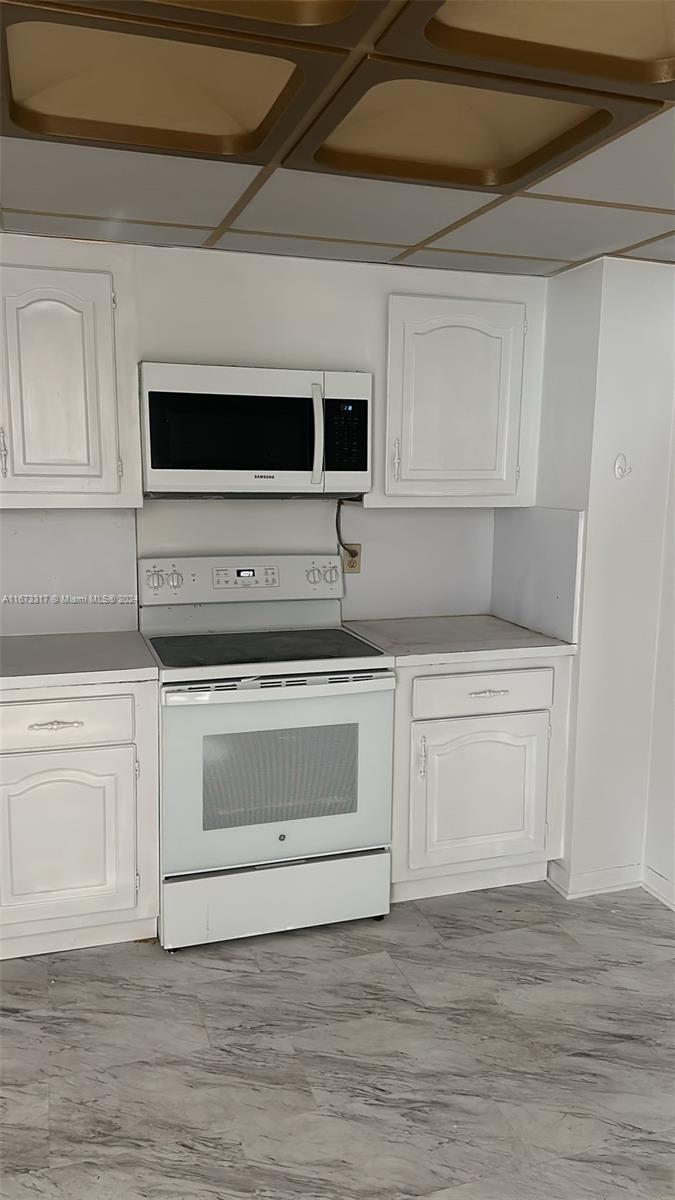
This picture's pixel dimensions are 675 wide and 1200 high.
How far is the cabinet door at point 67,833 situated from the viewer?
252 cm

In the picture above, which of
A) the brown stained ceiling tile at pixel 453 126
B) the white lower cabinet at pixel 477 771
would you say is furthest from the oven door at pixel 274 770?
the brown stained ceiling tile at pixel 453 126

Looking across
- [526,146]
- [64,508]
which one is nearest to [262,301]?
[64,508]

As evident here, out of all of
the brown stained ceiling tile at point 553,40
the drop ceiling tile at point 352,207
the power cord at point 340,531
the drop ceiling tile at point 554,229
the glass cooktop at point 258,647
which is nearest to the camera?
the brown stained ceiling tile at point 553,40

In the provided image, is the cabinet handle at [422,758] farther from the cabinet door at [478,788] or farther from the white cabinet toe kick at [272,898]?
the white cabinet toe kick at [272,898]

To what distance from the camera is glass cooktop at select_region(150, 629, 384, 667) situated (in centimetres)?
269

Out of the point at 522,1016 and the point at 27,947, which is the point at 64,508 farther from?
the point at 522,1016

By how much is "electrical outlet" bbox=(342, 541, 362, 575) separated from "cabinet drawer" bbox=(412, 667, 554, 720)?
618mm

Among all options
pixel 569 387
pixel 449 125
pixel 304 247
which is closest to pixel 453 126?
pixel 449 125

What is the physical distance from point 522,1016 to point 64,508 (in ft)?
6.51

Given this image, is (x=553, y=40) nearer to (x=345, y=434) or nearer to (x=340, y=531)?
(x=345, y=434)

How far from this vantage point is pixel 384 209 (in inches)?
90.0

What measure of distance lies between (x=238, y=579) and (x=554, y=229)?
1.49 m

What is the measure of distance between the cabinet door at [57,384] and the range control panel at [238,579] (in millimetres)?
415

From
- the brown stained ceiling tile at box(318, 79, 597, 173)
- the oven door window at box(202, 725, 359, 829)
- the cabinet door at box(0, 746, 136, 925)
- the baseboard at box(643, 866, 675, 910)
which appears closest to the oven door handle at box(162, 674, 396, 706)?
the oven door window at box(202, 725, 359, 829)
